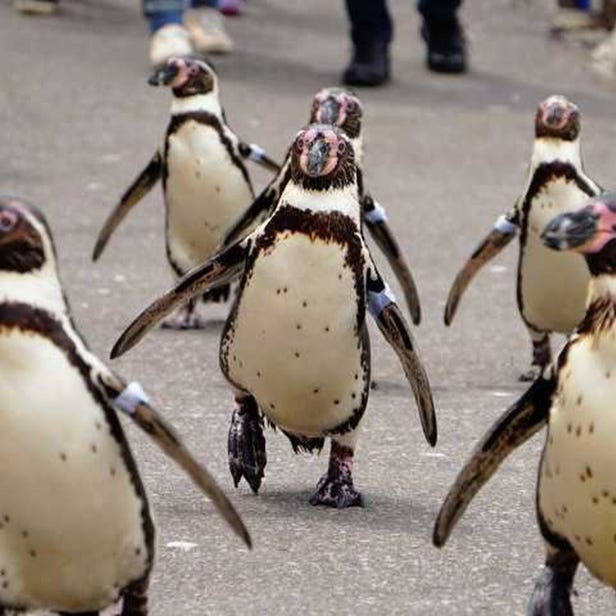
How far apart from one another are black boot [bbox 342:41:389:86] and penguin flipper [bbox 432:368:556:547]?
27.0 ft

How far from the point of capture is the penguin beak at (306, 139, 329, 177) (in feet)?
16.5

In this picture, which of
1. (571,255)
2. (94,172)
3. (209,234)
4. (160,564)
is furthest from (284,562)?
(94,172)

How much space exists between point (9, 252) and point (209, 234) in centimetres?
378

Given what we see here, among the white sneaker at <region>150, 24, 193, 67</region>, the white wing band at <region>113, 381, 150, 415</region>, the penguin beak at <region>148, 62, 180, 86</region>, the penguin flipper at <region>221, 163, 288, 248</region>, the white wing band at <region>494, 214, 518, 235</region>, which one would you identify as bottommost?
the white sneaker at <region>150, 24, 193, 67</region>

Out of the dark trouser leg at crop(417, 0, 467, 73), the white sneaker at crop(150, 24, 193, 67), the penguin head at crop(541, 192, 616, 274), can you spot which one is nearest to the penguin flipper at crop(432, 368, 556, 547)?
the penguin head at crop(541, 192, 616, 274)

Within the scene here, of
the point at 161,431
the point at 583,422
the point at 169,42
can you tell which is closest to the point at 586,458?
the point at 583,422

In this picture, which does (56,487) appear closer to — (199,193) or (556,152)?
(556,152)

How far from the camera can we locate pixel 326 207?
5078 mm

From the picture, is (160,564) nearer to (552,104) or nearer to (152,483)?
(152,483)

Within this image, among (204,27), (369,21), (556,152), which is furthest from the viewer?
(204,27)

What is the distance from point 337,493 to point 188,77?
2.50 m

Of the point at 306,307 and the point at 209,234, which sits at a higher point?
the point at 306,307

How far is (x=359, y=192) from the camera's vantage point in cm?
611

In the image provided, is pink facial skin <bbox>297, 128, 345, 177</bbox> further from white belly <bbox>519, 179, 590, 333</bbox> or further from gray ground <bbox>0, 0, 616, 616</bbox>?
white belly <bbox>519, 179, 590, 333</bbox>
